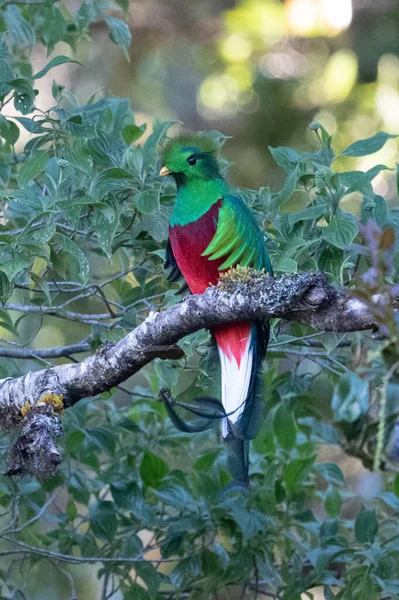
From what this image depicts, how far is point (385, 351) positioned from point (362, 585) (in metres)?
1.22

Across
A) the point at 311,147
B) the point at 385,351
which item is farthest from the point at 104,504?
the point at 311,147

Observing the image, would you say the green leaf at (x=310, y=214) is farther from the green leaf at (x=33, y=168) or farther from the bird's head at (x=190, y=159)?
the green leaf at (x=33, y=168)

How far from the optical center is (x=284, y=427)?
2828 mm

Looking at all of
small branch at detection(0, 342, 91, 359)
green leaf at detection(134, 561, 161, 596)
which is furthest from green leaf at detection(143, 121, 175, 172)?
green leaf at detection(134, 561, 161, 596)

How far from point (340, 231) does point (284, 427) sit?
95 centimetres

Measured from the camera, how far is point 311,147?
5621 millimetres

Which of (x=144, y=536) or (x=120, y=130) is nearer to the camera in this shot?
(x=120, y=130)

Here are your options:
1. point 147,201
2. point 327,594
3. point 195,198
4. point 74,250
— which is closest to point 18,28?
point 195,198

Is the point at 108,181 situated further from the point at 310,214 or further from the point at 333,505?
the point at 333,505

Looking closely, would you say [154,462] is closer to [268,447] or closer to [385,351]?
[268,447]

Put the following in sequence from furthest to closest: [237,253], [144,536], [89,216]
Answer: [144,536]
[89,216]
[237,253]

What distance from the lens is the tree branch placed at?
1676 mm

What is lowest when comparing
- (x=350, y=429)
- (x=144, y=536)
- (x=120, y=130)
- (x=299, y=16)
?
(x=144, y=536)

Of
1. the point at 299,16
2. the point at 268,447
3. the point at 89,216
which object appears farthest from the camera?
the point at 299,16
